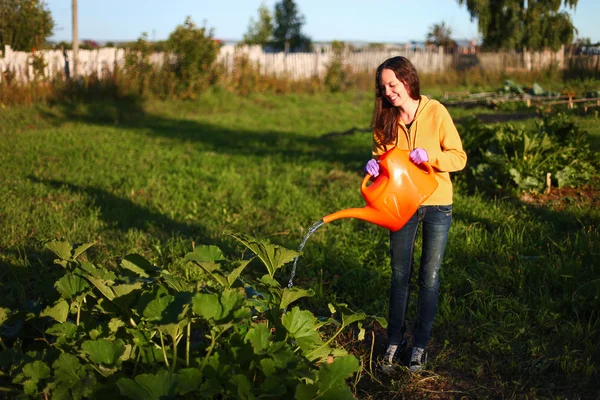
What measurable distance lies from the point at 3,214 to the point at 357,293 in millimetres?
3228

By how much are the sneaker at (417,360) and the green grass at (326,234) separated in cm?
8

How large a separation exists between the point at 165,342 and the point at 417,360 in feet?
3.87

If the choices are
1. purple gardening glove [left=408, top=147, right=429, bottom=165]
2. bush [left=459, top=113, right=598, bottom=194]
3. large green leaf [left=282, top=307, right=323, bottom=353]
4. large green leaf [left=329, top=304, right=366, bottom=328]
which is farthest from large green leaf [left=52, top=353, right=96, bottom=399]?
bush [left=459, top=113, right=598, bottom=194]

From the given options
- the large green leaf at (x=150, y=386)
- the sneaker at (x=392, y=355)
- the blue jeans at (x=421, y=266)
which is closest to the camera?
the large green leaf at (x=150, y=386)

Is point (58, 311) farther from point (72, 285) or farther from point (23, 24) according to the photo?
point (23, 24)

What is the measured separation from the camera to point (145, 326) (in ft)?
8.21

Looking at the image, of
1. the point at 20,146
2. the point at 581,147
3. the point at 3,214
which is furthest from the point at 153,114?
the point at 581,147

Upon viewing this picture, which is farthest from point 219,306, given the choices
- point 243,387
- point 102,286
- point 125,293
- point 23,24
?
point 23,24

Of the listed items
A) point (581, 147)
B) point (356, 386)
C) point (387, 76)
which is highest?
point (387, 76)

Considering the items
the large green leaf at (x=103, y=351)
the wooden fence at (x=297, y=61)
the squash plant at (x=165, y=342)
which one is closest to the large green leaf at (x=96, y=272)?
the squash plant at (x=165, y=342)

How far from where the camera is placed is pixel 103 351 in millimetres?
2250

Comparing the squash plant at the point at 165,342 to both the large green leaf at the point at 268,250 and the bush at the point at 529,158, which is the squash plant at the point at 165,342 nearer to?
the large green leaf at the point at 268,250

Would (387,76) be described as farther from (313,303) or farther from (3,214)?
(3,214)

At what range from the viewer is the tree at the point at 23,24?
43.4 feet
